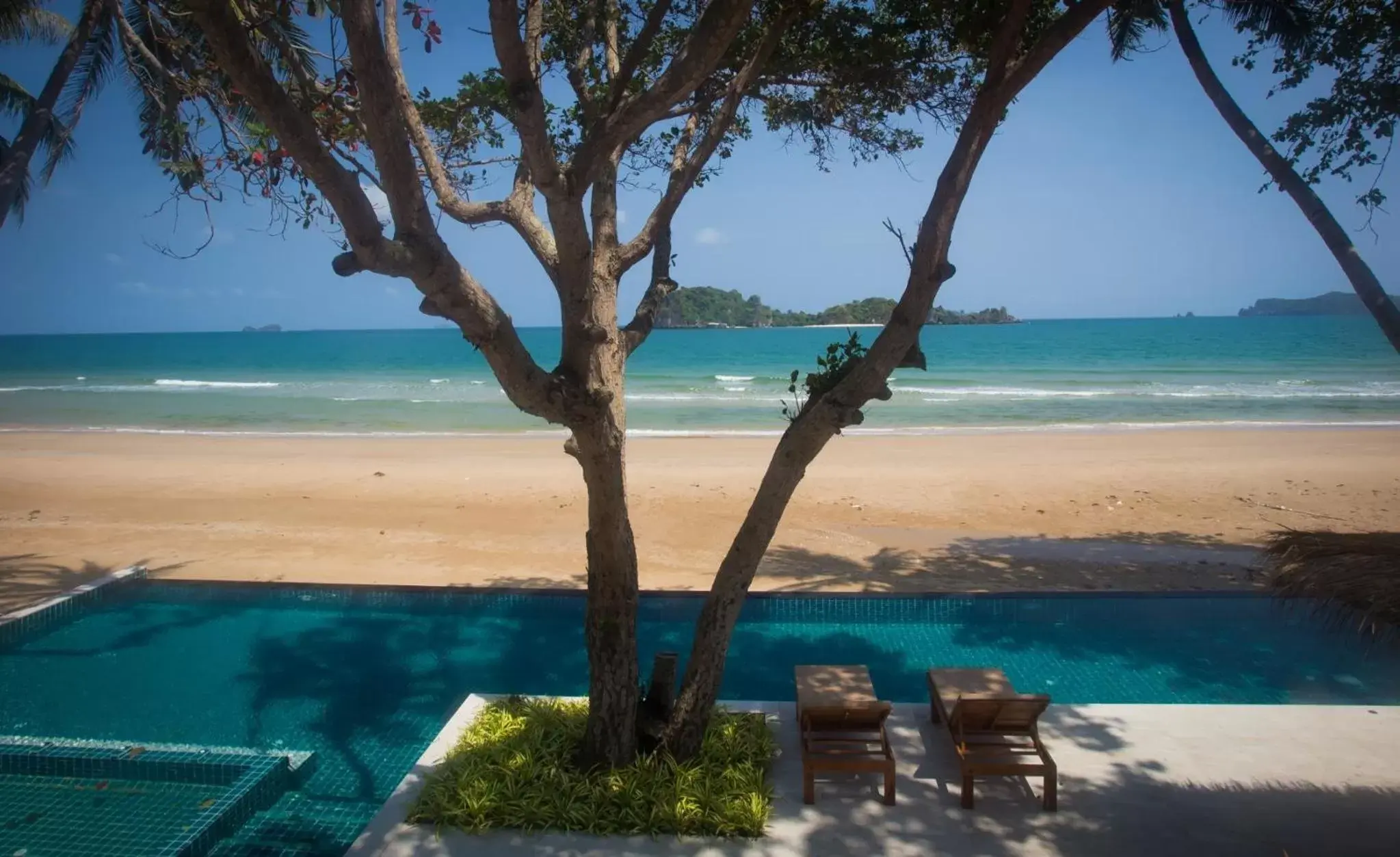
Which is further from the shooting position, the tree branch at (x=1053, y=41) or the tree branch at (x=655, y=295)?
the tree branch at (x=655, y=295)

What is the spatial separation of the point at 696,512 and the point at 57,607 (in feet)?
21.8

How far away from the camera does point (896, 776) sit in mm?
4418

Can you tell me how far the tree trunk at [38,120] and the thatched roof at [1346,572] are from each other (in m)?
8.60

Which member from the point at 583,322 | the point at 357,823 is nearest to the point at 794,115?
the point at 583,322

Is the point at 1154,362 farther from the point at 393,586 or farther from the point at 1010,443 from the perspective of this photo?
the point at 393,586

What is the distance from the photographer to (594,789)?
4.14 metres

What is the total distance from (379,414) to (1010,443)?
17.1m

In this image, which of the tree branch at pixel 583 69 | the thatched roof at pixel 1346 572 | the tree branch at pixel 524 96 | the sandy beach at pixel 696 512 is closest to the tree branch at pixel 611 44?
the tree branch at pixel 583 69

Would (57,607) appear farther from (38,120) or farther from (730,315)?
(730,315)

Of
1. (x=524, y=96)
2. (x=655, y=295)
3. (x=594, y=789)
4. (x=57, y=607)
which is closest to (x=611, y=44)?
(x=655, y=295)

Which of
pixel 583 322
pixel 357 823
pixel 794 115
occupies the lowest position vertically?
pixel 357 823

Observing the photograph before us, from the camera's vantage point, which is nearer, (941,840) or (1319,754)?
(941,840)

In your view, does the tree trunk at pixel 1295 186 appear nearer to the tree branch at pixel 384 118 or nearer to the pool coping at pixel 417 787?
the pool coping at pixel 417 787

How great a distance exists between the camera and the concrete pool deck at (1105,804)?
379 centimetres
